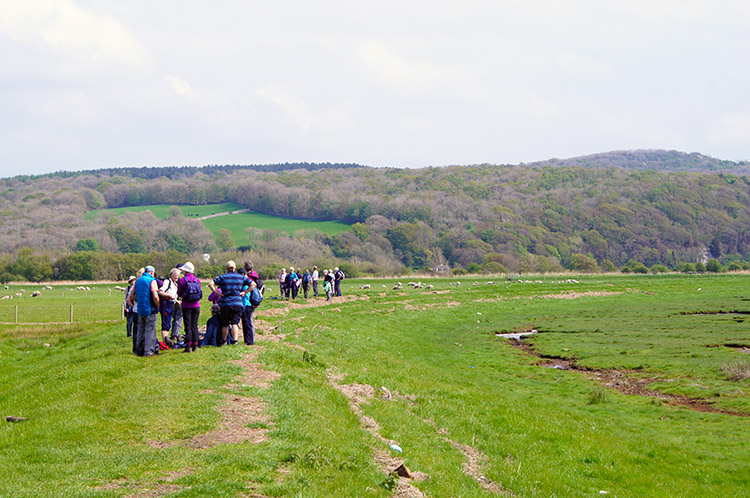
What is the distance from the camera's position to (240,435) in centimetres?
976

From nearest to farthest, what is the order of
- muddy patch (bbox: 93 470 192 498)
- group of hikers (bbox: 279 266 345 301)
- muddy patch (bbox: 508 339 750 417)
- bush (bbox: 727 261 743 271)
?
muddy patch (bbox: 93 470 192 498) < muddy patch (bbox: 508 339 750 417) < group of hikers (bbox: 279 266 345 301) < bush (bbox: 727 261 743 271)

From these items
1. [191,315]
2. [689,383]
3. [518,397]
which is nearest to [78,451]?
[191,315]

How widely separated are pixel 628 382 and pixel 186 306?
14879mm

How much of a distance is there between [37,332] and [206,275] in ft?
164

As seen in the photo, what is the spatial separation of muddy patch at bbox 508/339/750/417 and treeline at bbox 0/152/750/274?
65367mm

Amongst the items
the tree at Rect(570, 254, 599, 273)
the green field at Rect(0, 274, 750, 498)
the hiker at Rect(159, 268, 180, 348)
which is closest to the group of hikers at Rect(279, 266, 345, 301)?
the green field at Rect(0, 274, 750, 498)

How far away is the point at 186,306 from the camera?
1583cm

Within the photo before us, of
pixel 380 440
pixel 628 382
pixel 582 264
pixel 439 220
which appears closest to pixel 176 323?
pixel 380 440

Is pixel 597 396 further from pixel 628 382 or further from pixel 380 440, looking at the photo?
pixel 380 440

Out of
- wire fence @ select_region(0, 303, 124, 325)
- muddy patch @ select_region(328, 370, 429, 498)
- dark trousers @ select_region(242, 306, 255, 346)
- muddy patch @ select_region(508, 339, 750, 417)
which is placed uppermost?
dark trousers @ select_region(242, 306, 255, 346)

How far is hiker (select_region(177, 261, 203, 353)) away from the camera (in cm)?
1574

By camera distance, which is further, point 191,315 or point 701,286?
point 701,286

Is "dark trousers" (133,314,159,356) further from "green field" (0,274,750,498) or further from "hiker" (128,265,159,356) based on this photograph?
"green field" (0,274,750,498)

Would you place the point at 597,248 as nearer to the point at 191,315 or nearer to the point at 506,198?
the point at 506,198
